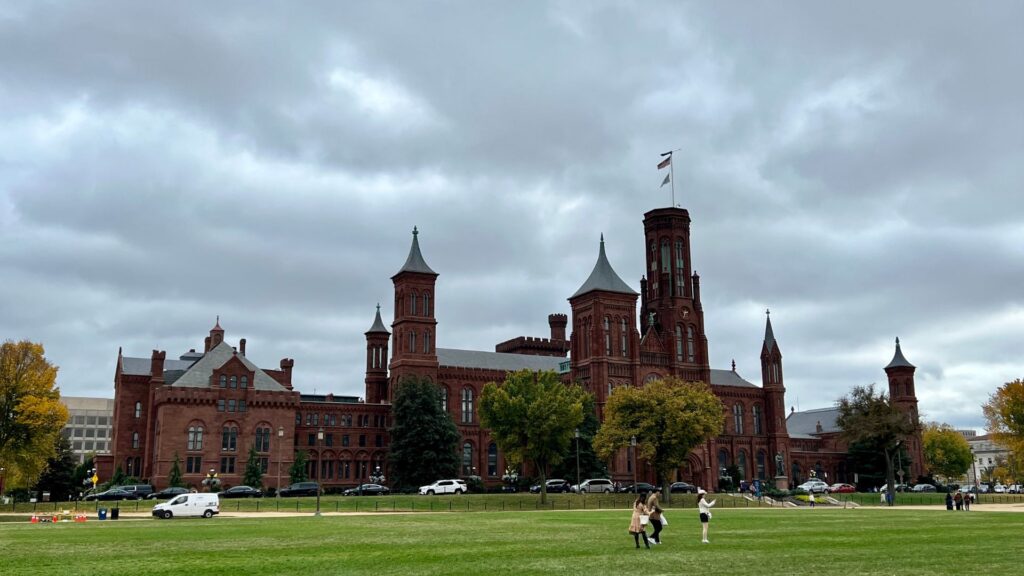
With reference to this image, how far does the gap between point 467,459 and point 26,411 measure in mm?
55951

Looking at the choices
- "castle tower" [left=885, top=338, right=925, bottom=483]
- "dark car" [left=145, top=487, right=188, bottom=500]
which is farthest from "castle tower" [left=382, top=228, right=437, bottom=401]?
"castle tower" [left=885, top=338, right=925, bottom=483]

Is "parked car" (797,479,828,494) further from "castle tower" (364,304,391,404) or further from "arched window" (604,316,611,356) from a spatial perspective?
"castle tower" (364,304,391,404)

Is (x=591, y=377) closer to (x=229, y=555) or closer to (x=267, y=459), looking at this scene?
(x=267, y=459)

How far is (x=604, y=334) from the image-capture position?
112 m

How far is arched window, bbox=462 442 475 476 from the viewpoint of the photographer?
112062 millimetres

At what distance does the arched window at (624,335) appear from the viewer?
114 m

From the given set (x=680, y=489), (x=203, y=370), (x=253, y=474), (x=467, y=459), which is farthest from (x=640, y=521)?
(x=467, y=459)

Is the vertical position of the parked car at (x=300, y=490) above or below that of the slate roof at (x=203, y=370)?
below

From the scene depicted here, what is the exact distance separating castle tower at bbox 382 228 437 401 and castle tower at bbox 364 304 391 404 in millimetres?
8242

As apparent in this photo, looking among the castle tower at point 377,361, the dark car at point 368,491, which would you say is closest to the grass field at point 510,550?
the dark car at point 368,491

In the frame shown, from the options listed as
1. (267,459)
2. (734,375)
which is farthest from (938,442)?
(267,459)

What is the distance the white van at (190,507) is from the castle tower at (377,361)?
213 ft

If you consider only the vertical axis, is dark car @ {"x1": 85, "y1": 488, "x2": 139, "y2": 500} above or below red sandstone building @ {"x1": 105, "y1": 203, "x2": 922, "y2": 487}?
below

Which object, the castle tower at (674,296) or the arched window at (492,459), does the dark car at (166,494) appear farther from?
the castle tower at (674,296)
